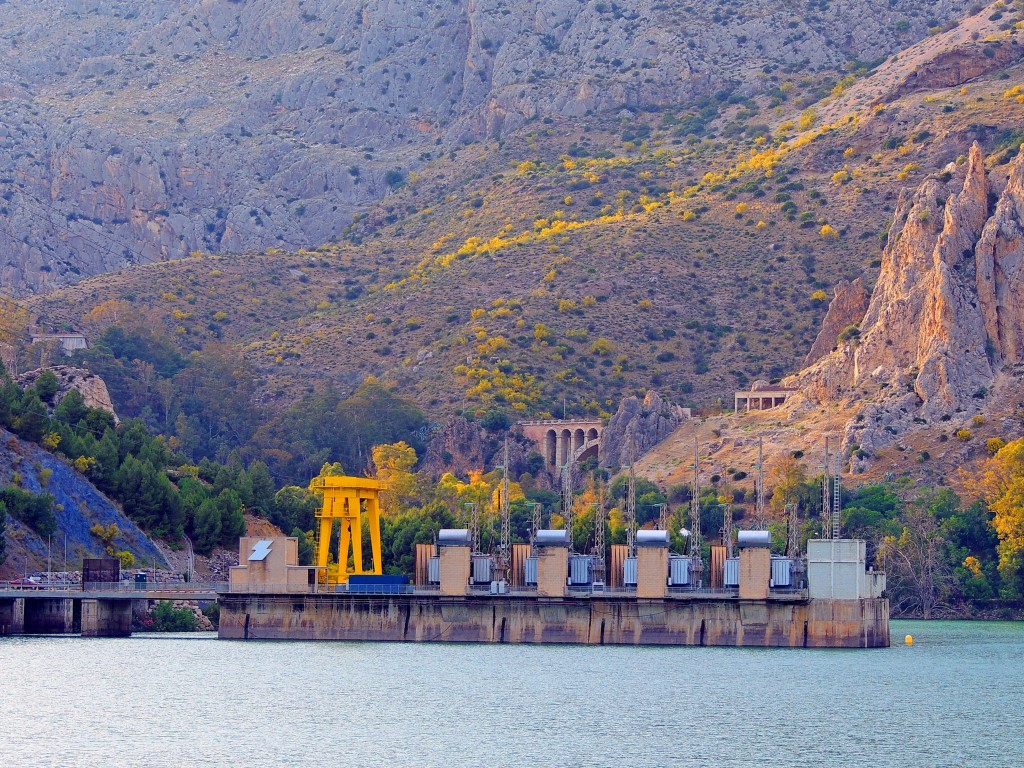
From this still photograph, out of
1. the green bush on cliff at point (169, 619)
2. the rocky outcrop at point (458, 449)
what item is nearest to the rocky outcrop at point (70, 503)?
the green bush on cliff at point (169, 619)

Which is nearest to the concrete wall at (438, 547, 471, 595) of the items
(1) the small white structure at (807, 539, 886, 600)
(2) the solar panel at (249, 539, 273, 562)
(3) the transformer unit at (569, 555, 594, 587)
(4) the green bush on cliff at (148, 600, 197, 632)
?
(3) the transformer unit at (569, 555, 594, 587)

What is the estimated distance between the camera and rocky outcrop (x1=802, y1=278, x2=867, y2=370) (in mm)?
184375

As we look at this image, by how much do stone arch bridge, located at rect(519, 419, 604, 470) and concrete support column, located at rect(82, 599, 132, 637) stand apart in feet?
256

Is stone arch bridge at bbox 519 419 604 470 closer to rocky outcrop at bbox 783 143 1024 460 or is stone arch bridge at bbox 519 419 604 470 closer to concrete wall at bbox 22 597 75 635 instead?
rocky outcrop at bbox 783 143 1024 460

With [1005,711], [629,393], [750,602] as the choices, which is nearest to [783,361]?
[629,393]

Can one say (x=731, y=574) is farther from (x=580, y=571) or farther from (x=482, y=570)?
(x=482, y=570)

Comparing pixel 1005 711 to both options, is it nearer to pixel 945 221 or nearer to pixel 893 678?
pixel 893 678

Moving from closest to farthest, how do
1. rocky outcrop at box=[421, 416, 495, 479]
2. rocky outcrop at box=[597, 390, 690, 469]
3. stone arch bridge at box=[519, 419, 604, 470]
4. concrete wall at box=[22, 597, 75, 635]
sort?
concrete wall at box=[22, 597, 75, 635] → rocky outcrop at box=[597, 390, 690, 469] → stone arch bridge at box=[519, 419, 604, 470] → rocky outcrop at box=[421, 416, 495, 479]

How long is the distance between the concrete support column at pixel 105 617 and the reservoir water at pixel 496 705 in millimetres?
2350

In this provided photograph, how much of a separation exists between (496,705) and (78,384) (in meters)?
85.3

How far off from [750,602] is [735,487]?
66.7 meters

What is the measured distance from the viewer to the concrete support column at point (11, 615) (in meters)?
111

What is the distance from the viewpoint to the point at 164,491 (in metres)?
128

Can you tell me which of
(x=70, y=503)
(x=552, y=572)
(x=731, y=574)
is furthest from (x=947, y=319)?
(x=70, y=503)
